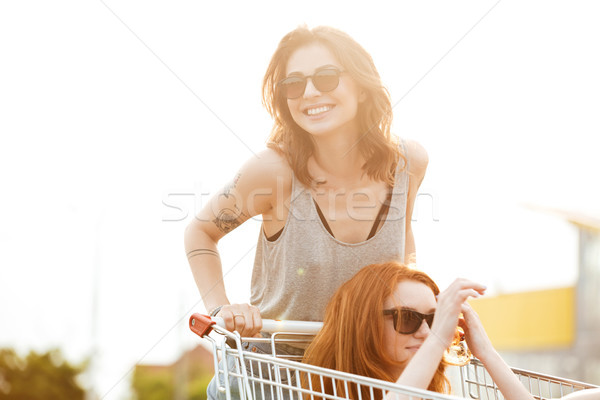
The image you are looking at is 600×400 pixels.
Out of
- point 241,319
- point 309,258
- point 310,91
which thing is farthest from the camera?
point 310,91

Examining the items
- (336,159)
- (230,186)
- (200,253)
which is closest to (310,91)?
(336,159)

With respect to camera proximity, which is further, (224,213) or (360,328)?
(224,213)

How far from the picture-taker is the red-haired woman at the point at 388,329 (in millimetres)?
2033

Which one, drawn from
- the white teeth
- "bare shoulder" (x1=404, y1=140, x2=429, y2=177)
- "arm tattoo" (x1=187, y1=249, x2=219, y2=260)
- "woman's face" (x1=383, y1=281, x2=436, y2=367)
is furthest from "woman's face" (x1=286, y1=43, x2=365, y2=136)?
"woman's face" (x1=383, y1=281, x2=436, y2=367)

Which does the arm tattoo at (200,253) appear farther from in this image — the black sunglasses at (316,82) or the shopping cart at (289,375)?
the black sunglasses at (316,82)

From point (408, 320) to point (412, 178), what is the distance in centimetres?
78

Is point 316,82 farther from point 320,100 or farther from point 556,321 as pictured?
point 556,321

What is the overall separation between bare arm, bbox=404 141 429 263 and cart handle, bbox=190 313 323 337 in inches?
24.4

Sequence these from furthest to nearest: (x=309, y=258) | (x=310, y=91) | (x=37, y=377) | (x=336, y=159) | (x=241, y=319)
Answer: (x=37, y=377)
(x=336, y=159)
(x=310, y=91)
(x=309, y=258)
(x=241, y=319)

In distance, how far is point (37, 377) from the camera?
15.4 metres

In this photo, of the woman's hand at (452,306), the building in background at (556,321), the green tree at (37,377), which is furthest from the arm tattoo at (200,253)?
the green tree at (37,377)

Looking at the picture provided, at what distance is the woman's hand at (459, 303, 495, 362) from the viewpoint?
213 centimetres

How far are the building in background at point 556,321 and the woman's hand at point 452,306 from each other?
6176mm

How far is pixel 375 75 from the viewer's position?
2.70 m
